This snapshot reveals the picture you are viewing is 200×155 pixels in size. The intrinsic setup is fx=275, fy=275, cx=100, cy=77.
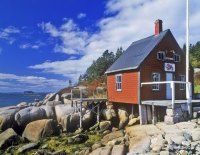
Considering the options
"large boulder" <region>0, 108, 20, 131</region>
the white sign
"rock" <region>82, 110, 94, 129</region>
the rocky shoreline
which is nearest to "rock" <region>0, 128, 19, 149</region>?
the rocky shoreline

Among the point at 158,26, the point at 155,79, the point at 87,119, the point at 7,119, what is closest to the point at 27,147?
the point at 7,119

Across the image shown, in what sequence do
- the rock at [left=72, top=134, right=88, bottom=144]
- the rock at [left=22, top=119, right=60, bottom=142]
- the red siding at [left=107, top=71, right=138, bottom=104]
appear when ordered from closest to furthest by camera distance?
the rock at [left=72, top=134, right=88, bottom=144], the rock at [left=22, top=119, right=60, bottom=142], the red siding at [left=107, top=71, right=138, bottom=104]

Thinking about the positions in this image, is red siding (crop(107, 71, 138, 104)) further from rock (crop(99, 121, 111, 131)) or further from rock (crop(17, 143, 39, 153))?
rock (crop(17, 143, 39, 153))

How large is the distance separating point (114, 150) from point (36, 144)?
6.50m

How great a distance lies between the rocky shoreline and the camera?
1245 cm

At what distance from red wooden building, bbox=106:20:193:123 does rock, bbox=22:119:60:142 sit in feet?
19.5

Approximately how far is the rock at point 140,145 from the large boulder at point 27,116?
37.3ft

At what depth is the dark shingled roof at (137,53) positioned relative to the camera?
20.9m

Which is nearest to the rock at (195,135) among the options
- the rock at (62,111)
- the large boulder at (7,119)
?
the rock at (62,111)

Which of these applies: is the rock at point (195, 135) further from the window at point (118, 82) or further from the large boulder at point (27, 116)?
the large boulder at point (27, 116)

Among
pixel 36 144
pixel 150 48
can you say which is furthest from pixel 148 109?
pixel 36 144

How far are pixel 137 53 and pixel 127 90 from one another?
10.8 ft

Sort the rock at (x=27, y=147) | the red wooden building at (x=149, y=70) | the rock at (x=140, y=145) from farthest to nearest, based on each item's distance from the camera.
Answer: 1. the red wooden building at (x=149, y=70)
2. the rock at (x=27, y=147)
3. the rock at (x=140, y=145)

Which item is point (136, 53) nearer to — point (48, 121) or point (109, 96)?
point (109, 96)
